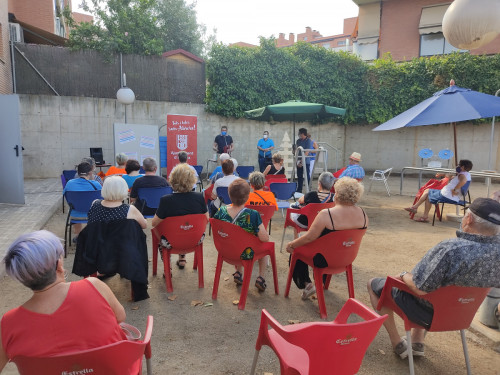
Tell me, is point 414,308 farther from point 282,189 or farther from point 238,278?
point 282,189

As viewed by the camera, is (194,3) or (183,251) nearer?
(183,251)

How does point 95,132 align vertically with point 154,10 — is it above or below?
below

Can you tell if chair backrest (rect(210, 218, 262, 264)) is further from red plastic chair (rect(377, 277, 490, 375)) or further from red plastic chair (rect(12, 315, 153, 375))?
red plastic chair (rect(12, 315, 153, 375))

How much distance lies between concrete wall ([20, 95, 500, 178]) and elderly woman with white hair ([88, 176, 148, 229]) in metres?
8.63

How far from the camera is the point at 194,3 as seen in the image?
76.5ft

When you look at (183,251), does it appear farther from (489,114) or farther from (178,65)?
(178,65)

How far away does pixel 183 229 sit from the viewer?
3439 mm

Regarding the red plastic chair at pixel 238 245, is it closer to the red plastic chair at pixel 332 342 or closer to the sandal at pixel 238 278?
the sandal at pixel 238 278

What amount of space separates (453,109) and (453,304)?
3.56 metres

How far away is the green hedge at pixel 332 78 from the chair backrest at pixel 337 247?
10.0m

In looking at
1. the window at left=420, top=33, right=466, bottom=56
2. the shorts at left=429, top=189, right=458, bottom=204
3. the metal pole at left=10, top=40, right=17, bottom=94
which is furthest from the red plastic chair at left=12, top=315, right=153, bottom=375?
the window at left=420, top=33, right=466, bottom=56

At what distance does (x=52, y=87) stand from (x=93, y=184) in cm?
756

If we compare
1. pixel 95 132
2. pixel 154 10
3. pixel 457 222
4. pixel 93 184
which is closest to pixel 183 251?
pixel 93 184

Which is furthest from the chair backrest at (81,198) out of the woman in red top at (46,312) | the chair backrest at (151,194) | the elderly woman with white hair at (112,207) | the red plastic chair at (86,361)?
the red plastic chair at (86,361)
